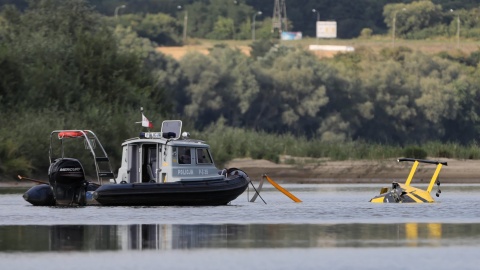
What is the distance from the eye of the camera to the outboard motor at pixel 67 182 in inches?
2037

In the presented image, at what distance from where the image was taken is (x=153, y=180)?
174 feet

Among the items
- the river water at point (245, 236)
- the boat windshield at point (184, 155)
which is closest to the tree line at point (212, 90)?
the boat windshield at point (184, 155)

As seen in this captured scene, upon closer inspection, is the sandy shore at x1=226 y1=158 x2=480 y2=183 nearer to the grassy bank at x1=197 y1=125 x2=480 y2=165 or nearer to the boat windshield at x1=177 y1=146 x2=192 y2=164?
the grassy bank at x1=197 y1=125 x2=480 y2=165

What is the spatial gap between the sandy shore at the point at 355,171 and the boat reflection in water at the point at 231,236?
40773mm

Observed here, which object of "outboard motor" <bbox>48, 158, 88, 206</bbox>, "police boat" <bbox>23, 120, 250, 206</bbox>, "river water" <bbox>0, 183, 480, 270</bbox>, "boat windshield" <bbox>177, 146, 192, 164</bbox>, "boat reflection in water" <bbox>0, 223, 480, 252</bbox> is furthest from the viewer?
"boat windshield" <bbox>177, 146, 192, 164</bbox>

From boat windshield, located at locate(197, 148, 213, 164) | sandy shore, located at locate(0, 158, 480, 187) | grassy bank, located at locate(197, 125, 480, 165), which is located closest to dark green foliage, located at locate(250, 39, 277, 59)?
grassy bank, located at locate(197, 125, 480, 165)

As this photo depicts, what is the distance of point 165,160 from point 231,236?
14000 mm

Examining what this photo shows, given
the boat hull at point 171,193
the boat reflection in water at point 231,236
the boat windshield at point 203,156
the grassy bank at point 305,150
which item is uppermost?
the boat windshield at point 203,156

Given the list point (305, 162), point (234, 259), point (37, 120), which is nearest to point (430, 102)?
point (305, 162)

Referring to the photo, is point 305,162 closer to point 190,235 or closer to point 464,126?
point 190,235

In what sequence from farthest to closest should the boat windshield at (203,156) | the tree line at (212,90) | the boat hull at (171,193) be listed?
the tree line at (212,90), the boat windshield at (203,156), the boat hull at (171,193)

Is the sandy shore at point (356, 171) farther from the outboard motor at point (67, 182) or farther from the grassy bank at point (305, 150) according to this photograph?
the outboard motor at point (67, 182)

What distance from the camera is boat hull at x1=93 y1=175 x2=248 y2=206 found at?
51.2m

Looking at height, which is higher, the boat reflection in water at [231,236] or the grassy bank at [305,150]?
the boat reflection in water at [231,236]
